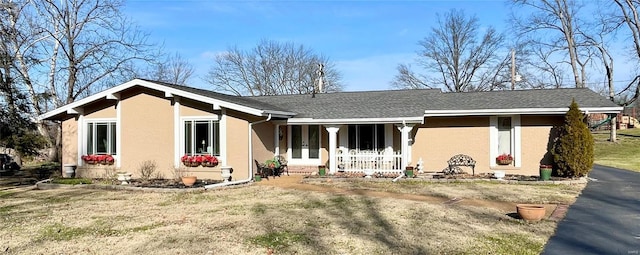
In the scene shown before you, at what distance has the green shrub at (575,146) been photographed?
13352 millimetres

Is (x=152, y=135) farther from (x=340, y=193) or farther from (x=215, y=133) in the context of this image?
(x=340, y=193)

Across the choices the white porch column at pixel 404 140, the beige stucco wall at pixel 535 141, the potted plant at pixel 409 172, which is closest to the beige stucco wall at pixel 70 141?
the white porch column at pixel 404 140

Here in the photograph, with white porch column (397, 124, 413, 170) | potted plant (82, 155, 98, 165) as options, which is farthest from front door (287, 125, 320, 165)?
potted plant (82, 155, 98, 165)

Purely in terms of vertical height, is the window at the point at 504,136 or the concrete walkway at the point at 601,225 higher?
the window at the point at 504,136

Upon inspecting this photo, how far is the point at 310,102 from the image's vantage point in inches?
733

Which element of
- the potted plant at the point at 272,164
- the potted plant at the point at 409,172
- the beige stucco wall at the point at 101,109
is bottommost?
the potted plant at the point at 409,172

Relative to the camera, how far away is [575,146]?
13453mm

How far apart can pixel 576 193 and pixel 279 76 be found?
3523 cm

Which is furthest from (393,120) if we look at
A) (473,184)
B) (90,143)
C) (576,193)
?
(90,143)

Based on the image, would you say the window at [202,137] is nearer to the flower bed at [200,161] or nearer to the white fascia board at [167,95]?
the flower bed at [200,161]

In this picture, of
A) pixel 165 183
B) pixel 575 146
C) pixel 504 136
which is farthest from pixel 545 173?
pixel 165 183

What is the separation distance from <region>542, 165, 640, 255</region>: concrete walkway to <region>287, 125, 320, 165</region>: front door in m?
8.81

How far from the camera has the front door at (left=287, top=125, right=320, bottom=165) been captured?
16844mm

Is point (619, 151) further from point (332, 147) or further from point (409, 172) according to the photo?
point (332, 147)
